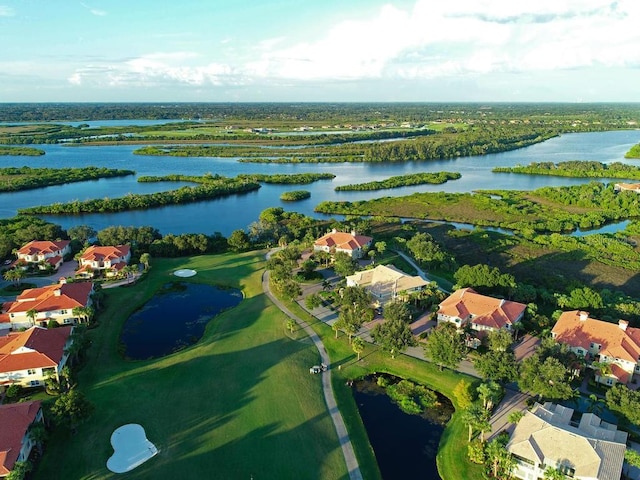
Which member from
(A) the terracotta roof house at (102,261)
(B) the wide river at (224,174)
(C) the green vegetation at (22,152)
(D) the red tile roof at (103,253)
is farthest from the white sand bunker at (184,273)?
(C) the green vegetation at (22,152)

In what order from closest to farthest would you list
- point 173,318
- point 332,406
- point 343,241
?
point 332,406 < point 173,318 < point 343,241

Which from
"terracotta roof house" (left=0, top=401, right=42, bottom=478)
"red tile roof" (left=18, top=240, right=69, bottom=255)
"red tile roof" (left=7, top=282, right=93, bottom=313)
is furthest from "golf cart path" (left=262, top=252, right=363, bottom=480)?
"red tile roof" (left=18, top=240, right=69, bottom=255)

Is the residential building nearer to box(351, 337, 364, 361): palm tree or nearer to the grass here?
the grass

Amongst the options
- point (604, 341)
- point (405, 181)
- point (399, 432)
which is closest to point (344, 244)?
→ point (604, 341)

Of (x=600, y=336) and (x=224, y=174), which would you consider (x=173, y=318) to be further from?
(x=224, y=174)

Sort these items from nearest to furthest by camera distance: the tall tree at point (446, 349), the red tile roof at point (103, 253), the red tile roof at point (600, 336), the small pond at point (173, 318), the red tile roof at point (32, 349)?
the red tile roof at point (32, 349)
the tall tree at point (446, 349)
the red tile roof at point (600, 336)
the small pond at point (173, 318)
the red tile roof at point (103, 253)

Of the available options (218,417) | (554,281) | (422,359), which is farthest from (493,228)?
(218,417)

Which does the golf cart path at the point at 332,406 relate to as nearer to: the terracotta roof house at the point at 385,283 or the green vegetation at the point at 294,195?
the terracotta roof house at the point at 385,283
